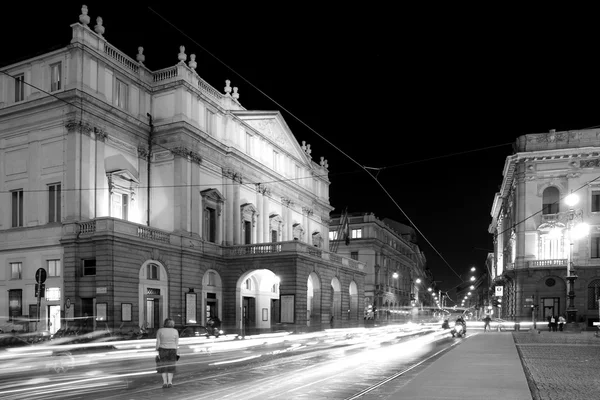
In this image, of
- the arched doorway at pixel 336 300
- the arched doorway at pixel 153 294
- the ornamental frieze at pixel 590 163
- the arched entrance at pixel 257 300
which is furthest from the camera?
the ornamental frieze at pixel 590 163

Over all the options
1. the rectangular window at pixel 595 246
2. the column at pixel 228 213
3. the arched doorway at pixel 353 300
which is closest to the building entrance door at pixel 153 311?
the column at pixel 228 213

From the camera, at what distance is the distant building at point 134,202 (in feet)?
120

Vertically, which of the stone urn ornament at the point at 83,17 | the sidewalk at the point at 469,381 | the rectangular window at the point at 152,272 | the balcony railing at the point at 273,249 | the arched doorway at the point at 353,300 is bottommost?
the arched doorway at the point at 353,300

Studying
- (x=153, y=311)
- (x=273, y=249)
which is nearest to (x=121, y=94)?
(x=153, y=311)

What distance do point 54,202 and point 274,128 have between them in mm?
23427

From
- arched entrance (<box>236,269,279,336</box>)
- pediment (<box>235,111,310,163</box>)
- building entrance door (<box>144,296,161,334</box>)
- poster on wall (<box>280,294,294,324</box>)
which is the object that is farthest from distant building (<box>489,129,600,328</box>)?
building entrance door (<box>144,296,161,334</box>)

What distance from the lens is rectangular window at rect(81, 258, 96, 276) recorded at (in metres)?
35.9

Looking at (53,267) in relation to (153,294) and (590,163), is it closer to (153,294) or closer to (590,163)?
(153,294)

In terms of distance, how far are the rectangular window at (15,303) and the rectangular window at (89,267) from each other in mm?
4857

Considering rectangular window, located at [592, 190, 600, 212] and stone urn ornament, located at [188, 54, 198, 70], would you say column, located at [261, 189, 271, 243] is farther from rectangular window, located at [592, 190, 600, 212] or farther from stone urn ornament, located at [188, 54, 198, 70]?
rectangular window, located at [592, 190, 600, 212]

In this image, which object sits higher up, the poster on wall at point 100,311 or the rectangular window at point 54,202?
the rectangular window at point 54,202

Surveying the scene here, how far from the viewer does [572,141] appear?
6031cm

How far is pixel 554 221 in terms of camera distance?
6078cm

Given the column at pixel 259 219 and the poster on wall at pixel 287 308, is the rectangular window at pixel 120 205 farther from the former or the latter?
the column at pixel 259 219
